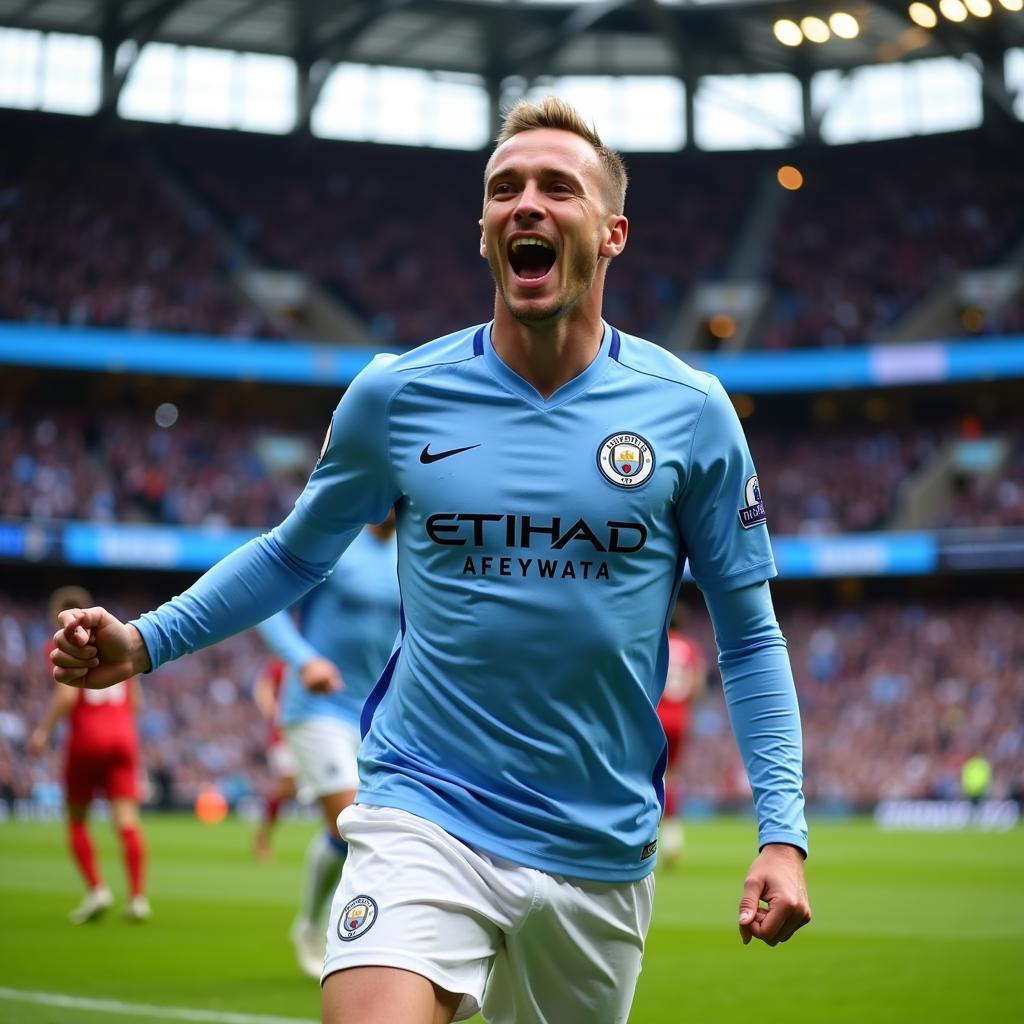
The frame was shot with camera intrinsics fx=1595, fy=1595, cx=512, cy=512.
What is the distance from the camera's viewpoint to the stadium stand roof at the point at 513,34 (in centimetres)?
4334

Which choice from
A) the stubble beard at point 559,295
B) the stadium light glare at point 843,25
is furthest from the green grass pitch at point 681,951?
the stadium light glare at point 843,25

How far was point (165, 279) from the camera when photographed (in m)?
43.4

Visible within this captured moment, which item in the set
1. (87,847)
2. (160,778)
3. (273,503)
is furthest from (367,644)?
(273,503)

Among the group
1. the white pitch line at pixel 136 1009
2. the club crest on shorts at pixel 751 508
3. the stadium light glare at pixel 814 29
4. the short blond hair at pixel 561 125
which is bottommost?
the white pitch line at pixel 136 1009

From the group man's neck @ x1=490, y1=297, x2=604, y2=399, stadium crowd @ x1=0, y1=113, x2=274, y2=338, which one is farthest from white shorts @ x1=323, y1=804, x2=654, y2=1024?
stadium crowd @ x1=0, y1=113, x2=274, y2=338

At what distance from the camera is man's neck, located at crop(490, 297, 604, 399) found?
11.8ft

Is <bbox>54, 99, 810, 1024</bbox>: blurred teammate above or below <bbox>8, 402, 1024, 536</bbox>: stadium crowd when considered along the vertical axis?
below

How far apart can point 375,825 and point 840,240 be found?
44.8 m

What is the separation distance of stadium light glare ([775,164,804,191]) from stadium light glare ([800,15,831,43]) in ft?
17.0

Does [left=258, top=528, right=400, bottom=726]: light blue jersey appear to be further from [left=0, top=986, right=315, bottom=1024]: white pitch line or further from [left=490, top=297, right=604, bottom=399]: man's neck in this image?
[left=490, top=297, right=604, bottom=399]: man's neck

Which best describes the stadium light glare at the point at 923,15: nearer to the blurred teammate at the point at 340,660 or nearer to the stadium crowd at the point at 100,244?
the stadium crowd at the point at 100,244

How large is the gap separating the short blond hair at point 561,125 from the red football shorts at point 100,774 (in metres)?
9.07

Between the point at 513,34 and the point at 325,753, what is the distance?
138 feet

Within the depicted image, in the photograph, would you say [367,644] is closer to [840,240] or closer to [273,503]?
[273,503]
